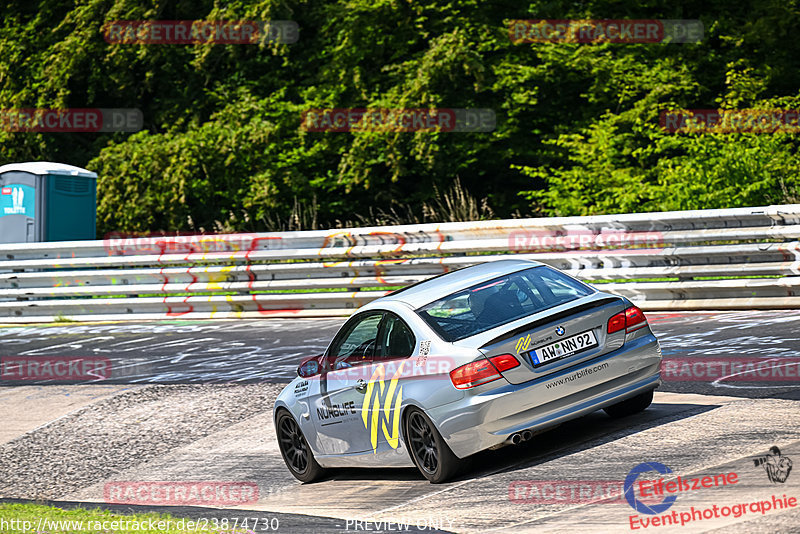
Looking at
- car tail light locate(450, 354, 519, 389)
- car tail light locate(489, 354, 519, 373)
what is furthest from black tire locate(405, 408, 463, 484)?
car tail light locate(489, 354, 519, 373)

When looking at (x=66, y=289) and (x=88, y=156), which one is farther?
(x=88, y=156)

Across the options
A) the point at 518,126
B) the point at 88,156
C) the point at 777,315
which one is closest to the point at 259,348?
the point at 777,315

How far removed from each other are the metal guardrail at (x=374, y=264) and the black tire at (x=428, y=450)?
4.22 meters

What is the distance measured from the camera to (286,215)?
25.3 metres

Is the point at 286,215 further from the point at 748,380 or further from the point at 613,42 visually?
the point at 748,380

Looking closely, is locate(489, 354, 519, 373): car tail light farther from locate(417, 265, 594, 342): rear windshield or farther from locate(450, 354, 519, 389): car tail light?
locate(417, 265, 594, 342): rear windshield

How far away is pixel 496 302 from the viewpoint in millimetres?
7773

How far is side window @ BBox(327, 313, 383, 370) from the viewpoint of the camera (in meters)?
8.08

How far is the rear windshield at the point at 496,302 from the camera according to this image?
24.8ft

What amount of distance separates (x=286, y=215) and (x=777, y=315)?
1465 cm

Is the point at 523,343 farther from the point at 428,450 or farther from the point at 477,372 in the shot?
the point at 428,450

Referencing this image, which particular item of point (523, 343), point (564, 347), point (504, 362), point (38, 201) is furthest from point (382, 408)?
point (38, 201)

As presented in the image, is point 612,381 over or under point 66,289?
over

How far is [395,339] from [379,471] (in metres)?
1.33
